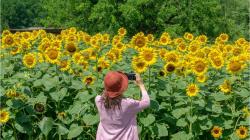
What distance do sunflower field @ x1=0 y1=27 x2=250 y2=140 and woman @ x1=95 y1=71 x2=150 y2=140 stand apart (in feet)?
2.30

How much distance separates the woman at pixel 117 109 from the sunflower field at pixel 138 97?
27.6 inches

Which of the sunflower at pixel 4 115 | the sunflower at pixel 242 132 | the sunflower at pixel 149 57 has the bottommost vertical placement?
the sunflower at pixel 242 132

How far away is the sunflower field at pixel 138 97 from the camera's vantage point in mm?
5582

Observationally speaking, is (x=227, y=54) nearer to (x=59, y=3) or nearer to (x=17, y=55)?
(x=17, y=55)

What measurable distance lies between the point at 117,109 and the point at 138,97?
0.91 metres

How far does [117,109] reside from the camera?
184 inches

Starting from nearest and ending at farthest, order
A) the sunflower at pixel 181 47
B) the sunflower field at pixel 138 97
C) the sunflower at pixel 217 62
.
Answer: the sunflower field at pixel 138 97 < the sunflower at pixel 217 62 < the sunflower at pixel 181 47

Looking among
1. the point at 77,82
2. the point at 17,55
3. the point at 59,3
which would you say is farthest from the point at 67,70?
the point at 59,3

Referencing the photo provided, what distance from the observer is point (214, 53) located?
6.27 m

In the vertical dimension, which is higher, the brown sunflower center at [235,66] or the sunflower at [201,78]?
the brown sunflower center at [235,66]

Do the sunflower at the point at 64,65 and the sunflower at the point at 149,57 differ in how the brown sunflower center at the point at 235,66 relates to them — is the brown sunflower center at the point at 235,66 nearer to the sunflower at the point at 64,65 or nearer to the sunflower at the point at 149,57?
the sunflower at the point at 149,57

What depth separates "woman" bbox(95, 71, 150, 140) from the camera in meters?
4.66

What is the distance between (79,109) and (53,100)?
1.49 feet

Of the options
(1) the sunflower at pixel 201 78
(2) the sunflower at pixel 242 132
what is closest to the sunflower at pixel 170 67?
(1) the sunflower at pixel 201 78
